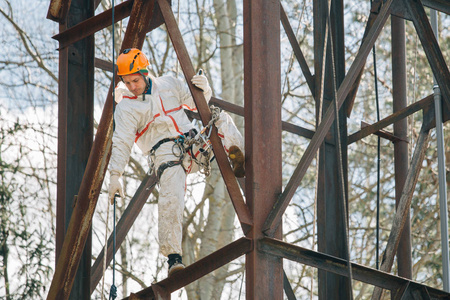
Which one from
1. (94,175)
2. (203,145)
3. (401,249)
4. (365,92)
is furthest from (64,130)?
(365,92)

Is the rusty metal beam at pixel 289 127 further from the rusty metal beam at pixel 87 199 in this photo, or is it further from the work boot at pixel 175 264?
the work boot at pixel 175 264

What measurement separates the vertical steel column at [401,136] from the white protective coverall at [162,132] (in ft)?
9.78

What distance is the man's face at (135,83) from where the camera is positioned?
347 inches

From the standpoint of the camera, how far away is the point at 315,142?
8.02m

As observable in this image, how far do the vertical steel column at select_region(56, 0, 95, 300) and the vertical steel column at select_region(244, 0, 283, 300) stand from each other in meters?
2.31

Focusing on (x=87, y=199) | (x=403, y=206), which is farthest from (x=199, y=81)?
(x=403, y=206)

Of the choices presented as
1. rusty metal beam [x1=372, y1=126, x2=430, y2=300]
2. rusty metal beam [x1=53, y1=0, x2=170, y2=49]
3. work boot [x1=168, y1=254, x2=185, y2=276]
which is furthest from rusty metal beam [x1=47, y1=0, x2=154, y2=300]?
rusty metal beam [x1=372, y1=126, x2=430, y2=300]

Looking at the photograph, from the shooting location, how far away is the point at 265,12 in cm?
807

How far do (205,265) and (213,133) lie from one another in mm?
1170

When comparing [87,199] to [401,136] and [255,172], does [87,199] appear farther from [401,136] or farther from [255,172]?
[401,136]

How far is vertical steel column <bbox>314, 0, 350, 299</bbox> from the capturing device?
31.5 feet

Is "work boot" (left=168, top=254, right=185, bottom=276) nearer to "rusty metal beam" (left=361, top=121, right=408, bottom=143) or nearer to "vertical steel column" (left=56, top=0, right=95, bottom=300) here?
"vertical steel column" (left=56, top=0, right=95, bottom=300)

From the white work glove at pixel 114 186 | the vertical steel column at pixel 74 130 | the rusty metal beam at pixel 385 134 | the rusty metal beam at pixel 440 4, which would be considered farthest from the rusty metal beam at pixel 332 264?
the rusty metal beam at pixel 385 134

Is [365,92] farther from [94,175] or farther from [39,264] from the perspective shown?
[94,175]
